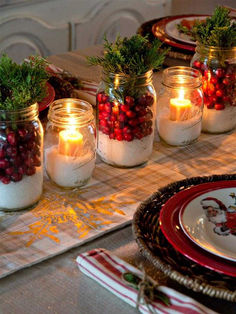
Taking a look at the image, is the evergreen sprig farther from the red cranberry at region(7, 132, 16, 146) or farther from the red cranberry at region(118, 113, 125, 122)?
the red cranberry at region(7, 132, 16, 146)

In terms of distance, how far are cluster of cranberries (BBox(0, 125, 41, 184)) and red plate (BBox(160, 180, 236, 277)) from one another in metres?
0.24

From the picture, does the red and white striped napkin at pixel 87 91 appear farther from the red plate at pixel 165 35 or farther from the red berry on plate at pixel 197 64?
the red plate at pixel 165 35

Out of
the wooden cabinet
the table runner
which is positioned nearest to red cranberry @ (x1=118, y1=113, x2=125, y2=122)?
the table runner

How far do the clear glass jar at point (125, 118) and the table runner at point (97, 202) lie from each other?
0.12 feet

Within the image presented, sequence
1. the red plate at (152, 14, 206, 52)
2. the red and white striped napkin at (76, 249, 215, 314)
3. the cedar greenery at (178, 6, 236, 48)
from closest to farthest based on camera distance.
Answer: the red and white striped napkin at (76, 249, 215, 314), the cedar greenery at (178, 6, 236, 48), the red plate at (152, 14, 206, 52)

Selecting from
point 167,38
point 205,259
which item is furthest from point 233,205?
point 167,38

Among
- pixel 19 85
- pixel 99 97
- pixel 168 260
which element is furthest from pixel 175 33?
pixel 168 260

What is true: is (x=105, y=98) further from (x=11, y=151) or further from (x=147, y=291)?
(x=147, y=291)

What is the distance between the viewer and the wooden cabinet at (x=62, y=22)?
276cm

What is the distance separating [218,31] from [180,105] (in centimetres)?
18

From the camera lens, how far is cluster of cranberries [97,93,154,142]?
1091 mm

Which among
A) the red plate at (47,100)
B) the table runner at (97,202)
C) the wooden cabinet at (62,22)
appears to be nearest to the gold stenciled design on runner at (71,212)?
the table runner at (97,202)

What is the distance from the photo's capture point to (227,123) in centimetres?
133

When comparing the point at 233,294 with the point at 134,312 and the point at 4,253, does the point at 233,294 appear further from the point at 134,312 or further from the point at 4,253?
the point at 4,253
